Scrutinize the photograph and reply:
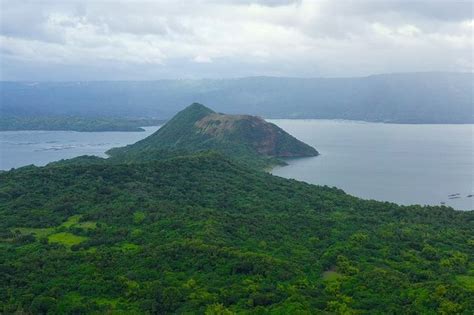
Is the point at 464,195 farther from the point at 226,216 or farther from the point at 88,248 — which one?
the point at 88,248

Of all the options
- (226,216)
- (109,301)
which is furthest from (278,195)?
(109,301)

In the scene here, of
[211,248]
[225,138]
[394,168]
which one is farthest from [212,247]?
[225,138]

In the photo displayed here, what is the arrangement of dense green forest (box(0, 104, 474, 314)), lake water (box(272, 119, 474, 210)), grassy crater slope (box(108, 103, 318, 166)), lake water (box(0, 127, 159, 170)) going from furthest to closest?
lake water (box(0, 127, 159, 170)) < grassy crater slope (box(108, 103, 318, 166)) < lake water (box(272, 119, 474, 210)) < dense green forest (box(0, 104, 474, 314))

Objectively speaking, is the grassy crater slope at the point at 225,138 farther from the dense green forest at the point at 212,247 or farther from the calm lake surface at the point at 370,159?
the dense green forest at the point at 212,247

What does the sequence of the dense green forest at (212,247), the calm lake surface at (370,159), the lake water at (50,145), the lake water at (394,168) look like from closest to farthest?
1. the dense green forest at (212,247)
2. the lake water at (394,168)
3. the calm lake surface at (370,159)
4. the lake water at (50,145)

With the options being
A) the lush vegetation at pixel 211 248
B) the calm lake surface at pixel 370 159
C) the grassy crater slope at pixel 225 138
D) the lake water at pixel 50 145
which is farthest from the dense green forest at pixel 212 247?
the lake water at pixel 50 145

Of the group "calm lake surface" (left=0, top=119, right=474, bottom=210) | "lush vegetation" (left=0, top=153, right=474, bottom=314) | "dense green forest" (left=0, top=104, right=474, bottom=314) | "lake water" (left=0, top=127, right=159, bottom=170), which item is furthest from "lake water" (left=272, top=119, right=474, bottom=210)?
"lake water" (left=0, top=127, right=159, bottom=170)

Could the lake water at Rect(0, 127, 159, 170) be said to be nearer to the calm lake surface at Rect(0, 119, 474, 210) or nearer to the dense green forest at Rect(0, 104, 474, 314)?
the calm lake surface at Rect(0, 119, 474, 210)

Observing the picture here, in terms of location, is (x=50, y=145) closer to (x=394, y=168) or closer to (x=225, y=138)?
(x=225, y=138)

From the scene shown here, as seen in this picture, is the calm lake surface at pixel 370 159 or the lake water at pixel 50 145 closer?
the calm lake surface at pixel 370 159
